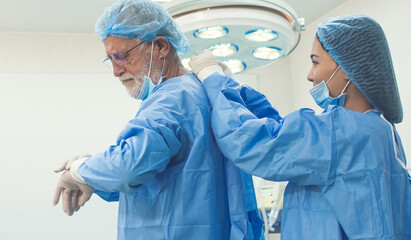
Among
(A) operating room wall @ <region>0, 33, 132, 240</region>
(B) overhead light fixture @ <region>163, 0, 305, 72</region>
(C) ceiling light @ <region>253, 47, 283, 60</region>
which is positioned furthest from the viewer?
(A) operating room wall @ <region>0, 33, 132, 240</region>

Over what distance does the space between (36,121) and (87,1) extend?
1.26 metres

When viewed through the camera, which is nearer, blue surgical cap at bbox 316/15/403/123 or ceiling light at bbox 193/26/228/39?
blue surgical cap at bbox 316/15/403/123


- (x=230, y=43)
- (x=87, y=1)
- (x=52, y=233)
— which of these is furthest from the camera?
(x=52, y=233)

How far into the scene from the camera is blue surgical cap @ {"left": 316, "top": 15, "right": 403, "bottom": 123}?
1140mm

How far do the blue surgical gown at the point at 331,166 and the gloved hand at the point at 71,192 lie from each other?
428 millimetres

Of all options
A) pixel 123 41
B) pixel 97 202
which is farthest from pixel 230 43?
pixel 97 202

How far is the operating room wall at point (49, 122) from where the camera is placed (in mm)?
3701

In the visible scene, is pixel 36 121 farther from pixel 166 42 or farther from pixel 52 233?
pixel 166 42

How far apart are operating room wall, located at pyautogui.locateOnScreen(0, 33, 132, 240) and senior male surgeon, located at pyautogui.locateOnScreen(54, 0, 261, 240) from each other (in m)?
2.67

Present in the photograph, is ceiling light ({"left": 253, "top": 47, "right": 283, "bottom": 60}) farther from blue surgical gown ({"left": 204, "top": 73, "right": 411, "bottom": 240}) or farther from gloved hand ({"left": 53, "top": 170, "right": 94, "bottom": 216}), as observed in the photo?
gloved hand ({"left": 53, "top": 170, "right": 94, "bottom": 216})

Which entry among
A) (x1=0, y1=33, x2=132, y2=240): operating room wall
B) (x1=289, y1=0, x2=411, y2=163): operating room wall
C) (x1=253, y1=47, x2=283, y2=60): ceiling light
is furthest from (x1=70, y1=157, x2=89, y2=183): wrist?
(x1=0, y1=33, x2=132, y2=240): operating room wall

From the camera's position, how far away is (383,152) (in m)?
1.06

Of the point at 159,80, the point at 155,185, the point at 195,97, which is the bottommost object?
the point at 155,185

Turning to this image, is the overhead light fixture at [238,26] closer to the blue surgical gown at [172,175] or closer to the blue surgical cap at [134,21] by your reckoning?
the blue surgical cap at [134,21]
